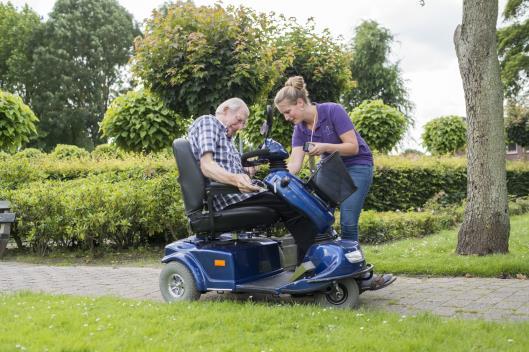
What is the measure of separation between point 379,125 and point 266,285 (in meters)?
14.4

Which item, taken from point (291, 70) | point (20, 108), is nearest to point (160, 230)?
point (20, 108)

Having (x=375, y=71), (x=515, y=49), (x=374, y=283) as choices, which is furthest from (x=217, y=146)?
(x=375, y=71)

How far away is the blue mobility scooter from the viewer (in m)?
4.57

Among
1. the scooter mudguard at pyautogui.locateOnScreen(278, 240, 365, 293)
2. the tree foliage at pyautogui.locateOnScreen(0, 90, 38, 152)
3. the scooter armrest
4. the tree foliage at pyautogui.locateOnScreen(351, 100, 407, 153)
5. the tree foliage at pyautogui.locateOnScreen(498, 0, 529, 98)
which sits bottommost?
the scooter mudguard at pyautogui.locateOnScreen(278, 240, 365, 293)

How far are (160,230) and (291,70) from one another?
6.26m

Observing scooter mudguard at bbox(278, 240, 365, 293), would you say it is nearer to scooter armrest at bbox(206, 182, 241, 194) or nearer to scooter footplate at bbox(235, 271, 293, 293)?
scooter footplate at bbox(235, 271, 293, 293)

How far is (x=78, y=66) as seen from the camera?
38.0 m

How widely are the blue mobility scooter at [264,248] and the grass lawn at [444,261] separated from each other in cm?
186

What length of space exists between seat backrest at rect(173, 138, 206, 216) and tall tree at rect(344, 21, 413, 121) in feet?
140

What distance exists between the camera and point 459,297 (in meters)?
5.07

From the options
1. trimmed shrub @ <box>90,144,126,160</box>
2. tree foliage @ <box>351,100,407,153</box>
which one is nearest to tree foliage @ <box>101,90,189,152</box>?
trimmed shrub @ <box>90,144,126,160</box>

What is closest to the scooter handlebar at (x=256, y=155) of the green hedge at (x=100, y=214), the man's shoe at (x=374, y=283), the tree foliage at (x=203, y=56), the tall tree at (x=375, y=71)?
the man's shoe at (x=374, y=283)

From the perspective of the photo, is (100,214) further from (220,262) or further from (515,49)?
(515,49)

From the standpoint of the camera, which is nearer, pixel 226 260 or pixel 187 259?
pixel 226 260
